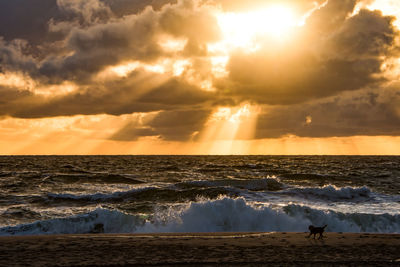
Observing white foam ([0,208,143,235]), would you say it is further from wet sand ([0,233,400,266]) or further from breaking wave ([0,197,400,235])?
wet sand ([0,233,400,266])

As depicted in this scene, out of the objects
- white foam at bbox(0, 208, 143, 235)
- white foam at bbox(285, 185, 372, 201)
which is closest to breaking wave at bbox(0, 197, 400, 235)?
white foam at bbox(0, 208, 143, 235)

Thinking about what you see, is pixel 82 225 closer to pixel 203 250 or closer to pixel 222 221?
pixel 222 221

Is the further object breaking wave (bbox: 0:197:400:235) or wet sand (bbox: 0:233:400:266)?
breaking wave (bbox: 0:197:400:235)

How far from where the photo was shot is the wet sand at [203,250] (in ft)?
34.8

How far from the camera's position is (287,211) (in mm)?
21109

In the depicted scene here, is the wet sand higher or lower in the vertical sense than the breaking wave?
higher

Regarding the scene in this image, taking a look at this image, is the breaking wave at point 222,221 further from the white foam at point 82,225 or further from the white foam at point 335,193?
the white foam at point 335,193

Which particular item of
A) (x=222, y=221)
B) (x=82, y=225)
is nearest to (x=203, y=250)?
(x=222, y=221)

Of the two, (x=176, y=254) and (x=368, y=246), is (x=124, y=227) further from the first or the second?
(x=368, y=246)

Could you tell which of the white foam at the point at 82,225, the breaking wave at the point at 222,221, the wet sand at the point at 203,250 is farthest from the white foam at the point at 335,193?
the white foam at the point at 82,225

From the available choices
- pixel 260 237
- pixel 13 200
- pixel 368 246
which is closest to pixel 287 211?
pixel 260 237

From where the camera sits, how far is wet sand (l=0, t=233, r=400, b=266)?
10602mm

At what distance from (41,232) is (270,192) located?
2007 cm

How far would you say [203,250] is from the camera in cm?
1203
